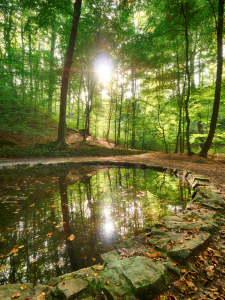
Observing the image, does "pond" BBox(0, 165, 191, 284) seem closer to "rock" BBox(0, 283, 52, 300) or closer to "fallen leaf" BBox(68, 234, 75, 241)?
"fallen leaf" BBox(68, 234, 75, 241)

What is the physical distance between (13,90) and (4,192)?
9547 mm

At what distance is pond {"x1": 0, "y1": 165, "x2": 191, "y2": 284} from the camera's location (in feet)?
5.99

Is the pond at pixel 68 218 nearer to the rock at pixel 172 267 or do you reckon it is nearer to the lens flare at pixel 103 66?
the rock at pixel 172 267

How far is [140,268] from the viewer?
1439mm

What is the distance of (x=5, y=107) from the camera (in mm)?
10242

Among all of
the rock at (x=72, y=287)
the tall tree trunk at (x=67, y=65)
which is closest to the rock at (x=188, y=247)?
the rock at (x=72, y=287)

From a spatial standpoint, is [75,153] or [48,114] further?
[48,114]

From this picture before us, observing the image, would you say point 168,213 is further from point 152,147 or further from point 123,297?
point 152,147

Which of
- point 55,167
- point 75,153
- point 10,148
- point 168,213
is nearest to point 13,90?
point 10,148

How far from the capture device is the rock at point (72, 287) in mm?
1207

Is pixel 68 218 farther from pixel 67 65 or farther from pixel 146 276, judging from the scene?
pixel 67 65

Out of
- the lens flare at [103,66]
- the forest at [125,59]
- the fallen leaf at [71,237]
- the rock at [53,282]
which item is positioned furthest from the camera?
the lens flare at [103,66]

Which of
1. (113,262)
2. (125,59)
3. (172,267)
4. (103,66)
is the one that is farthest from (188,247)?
(125,59)

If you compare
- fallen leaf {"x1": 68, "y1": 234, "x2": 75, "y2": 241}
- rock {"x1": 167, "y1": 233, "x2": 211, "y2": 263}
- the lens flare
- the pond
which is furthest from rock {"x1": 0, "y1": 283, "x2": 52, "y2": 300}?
the lens flare
